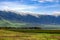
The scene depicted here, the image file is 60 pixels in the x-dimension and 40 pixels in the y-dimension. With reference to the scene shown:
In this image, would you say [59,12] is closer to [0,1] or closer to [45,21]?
[45,21]

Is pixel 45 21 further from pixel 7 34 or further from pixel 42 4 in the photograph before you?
pixel 7 34

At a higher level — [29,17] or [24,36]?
[29,17]

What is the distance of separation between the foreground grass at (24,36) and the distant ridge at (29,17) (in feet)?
0.73

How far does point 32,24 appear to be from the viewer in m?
3.26

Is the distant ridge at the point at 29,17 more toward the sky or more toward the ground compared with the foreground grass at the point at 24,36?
more toward the sky

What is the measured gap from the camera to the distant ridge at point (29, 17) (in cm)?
324

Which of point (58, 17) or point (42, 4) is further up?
point (42, 4)

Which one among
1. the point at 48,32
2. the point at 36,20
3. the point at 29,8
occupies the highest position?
the point at 29,8

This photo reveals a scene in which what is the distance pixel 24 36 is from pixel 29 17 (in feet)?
1.12

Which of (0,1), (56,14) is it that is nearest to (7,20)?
(0,1)

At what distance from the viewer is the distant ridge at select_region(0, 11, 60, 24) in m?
3.24

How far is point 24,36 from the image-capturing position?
124 inches

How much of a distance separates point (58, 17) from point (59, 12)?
0.09 m

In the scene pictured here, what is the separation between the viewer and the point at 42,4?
3.32 meters
